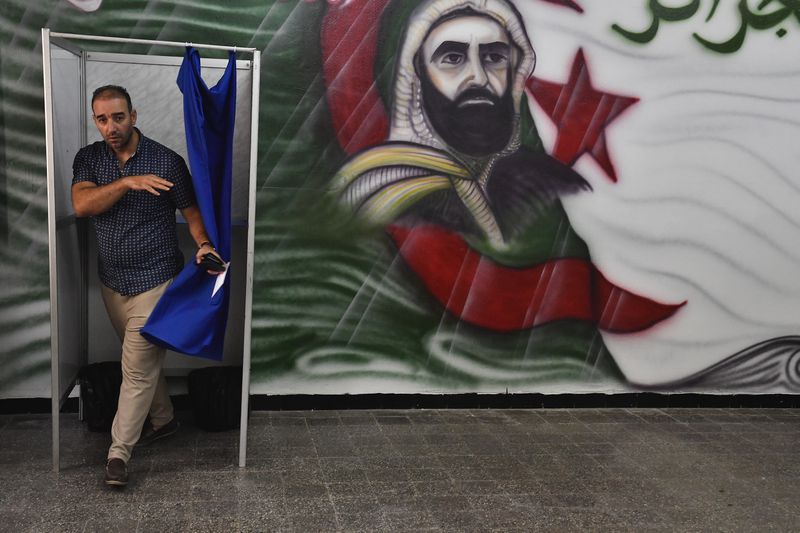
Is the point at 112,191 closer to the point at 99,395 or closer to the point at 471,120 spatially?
the point at 99,395

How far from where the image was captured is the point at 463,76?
4574 millimetres

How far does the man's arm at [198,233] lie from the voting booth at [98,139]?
0.56ft

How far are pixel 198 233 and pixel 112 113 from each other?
1.99 ft

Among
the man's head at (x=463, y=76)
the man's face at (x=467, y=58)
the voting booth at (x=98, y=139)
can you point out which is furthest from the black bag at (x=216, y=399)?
the man's face at (x=467, y=58)

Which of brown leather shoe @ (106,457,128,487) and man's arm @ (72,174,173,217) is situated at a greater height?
man's arm @ (72,174,173,217)

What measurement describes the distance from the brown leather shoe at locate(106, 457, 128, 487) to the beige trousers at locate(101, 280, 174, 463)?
39 millimetres

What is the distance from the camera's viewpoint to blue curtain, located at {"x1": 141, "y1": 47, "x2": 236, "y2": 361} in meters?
3.56

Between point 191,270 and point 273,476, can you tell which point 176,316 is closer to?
point 191,270

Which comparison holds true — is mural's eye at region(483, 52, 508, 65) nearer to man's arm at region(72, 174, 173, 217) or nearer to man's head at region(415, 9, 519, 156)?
man's head at region(415, 9, 519, 156)

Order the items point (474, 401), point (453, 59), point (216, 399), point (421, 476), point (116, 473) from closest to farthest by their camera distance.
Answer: point (116, 473) → point (421, 476) → point (216, 399) → point (453, 59) → point (474, 401)

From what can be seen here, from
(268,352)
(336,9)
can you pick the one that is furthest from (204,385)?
(336,9)

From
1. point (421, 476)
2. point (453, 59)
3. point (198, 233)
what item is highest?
point (453, 59)

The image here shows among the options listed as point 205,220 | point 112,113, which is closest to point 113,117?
point 112,113

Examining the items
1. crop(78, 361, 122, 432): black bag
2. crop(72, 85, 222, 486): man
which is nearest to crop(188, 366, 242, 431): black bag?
crop(78, 361, 122, 432): black bag
